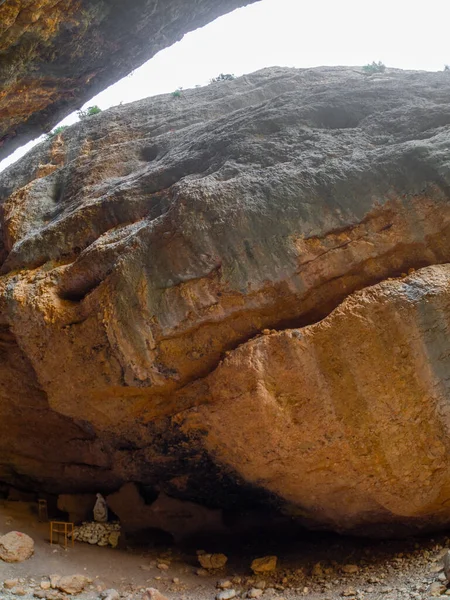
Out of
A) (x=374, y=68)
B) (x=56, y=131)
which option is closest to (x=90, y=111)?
(x=56, y=131)

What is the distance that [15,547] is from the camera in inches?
291

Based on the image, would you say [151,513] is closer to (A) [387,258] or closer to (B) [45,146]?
(A) [387,258]

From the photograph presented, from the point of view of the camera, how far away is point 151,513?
8.93 meters

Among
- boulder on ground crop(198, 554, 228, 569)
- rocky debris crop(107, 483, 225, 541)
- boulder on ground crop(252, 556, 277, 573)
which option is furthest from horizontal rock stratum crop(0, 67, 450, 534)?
boulder on ground crop(198, 554, 228, 569)

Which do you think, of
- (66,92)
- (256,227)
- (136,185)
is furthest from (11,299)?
(66,92)

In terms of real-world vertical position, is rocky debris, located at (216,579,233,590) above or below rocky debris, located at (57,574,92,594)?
below

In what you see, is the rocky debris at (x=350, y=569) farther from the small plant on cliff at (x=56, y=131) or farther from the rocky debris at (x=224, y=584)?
the small plant on cliff at (x=56, y=131)

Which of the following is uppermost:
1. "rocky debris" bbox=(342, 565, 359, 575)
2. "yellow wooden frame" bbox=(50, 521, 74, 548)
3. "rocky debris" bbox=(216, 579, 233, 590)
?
"yellow wooden frame" bbox=(50, 521, 74, 548)

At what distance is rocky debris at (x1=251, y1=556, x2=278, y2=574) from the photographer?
7414mm

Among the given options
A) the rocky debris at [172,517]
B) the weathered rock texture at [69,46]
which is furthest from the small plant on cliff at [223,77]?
the rocky debris at [172,517]

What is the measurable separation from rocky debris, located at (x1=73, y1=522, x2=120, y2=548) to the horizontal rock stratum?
37.4 inches

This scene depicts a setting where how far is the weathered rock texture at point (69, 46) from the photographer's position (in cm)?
795

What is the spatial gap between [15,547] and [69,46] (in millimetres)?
8211

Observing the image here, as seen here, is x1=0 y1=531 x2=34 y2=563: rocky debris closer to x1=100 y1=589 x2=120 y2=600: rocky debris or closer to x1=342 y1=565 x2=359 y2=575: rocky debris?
x1=100 y1=589 x2=120 y2=600: rocky debris
